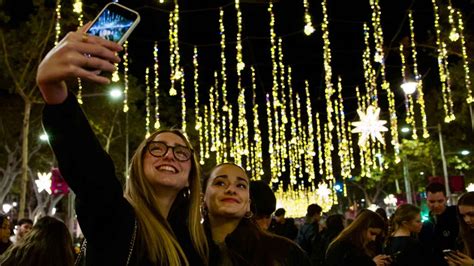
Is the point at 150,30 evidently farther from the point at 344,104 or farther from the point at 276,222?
the point at 344,104

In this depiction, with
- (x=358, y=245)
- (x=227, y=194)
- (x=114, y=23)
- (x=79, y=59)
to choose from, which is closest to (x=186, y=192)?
(x=227, y=194)

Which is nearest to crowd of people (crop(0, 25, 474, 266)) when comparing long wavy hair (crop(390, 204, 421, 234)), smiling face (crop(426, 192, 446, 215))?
long wavy hair (crop(390, 204, 421, 234))

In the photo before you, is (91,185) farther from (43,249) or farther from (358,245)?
(358,245)

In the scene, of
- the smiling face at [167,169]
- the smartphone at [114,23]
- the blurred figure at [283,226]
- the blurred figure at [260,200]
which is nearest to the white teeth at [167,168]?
the smiling face at [167,169]

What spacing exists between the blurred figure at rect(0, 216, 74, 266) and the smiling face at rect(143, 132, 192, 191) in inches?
41.1

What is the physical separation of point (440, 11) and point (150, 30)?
910 centimetres

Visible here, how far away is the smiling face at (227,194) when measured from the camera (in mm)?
3412

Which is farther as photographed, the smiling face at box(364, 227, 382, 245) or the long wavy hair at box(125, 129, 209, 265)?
the smiling face at box(364, 227, 382, 245)

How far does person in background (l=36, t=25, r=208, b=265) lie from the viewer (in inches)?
64.7

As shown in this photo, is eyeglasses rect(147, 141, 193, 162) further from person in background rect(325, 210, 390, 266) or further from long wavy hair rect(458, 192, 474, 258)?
long wavy hair rect(458, 192, 474, 258)

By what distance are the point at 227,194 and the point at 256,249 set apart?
42 centimetres

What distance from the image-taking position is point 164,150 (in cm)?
269

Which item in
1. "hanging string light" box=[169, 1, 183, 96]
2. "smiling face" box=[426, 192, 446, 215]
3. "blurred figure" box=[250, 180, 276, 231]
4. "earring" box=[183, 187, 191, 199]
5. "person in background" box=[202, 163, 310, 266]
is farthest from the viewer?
"hanging string light" box=[169, 1, 183, 96]

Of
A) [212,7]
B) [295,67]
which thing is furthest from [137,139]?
[212,7]
